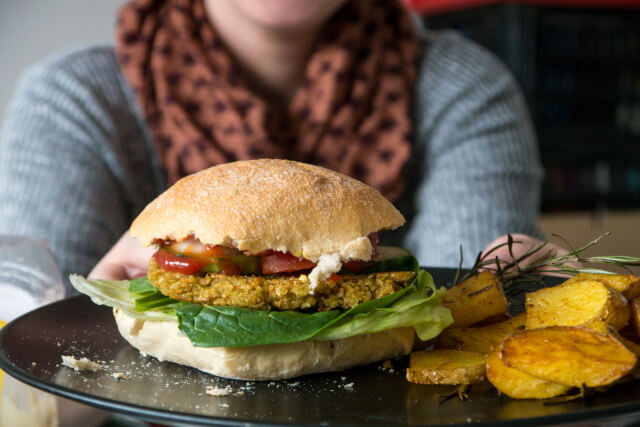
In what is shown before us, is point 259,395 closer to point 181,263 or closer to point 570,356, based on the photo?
point 181,263

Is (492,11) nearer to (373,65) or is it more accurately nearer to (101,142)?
(373,65)

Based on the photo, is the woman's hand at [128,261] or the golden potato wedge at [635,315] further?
the woman's hand at [128,261]

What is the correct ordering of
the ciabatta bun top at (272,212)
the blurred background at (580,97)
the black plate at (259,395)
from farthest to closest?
the blurred background at (580,97) < the ciabatta bun top at (272,212) < the black plate at (259,395)

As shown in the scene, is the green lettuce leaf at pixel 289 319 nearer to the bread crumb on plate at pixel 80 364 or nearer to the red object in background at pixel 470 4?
the bread crumb on plate at pixel 80 364

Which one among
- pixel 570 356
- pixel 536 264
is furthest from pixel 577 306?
pixel 536 264

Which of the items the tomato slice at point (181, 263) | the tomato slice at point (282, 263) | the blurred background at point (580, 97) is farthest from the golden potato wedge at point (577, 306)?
the blurred background at point (580, 97)

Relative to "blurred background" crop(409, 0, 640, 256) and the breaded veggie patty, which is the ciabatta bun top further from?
"blurred background" crop(409, 0, 640, 256)
